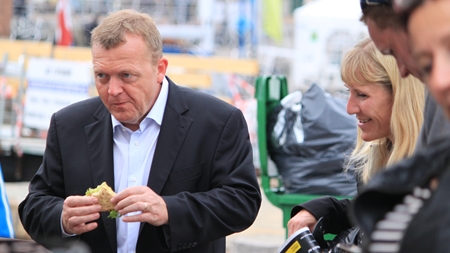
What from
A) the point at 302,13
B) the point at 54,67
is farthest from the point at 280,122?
the point at 302,13

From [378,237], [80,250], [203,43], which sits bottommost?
[203,43]

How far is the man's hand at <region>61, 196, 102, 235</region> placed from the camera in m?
2.68

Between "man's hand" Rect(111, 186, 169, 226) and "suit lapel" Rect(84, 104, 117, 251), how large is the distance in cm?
20

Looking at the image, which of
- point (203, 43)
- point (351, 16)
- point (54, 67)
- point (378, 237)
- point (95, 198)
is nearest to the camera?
point (378, 237)

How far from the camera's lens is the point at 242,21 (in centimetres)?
1998

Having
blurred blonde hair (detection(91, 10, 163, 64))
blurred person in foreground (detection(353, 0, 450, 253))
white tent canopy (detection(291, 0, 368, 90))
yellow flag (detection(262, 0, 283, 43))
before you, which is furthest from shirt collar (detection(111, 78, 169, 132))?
yellow flag (detection(262, 0, 283, 43))

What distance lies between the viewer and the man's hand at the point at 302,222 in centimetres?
275

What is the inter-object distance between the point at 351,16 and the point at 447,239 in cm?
1449

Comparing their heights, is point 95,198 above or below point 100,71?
below


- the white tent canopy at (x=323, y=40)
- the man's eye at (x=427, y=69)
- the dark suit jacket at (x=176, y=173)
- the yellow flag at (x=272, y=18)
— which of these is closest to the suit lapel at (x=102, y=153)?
the dark suit jacket at (x=176, y=173)

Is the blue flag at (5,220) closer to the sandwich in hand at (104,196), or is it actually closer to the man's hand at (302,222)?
the sandwich in hand at (104,196)

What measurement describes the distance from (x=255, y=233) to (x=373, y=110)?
381 cm

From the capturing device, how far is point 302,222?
2.75m

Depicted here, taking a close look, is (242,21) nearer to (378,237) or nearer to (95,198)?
(95,198)
